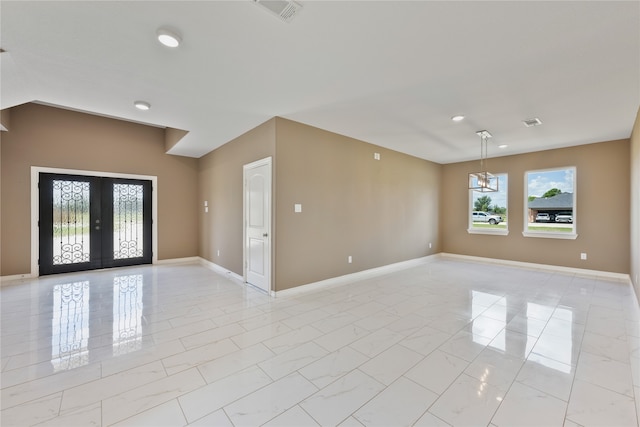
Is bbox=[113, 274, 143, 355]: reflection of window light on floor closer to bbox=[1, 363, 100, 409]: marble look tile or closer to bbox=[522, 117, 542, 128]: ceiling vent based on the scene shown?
bbox=[1, 363, 100, 409]: marble look tile

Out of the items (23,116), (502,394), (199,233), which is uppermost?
(23,116)

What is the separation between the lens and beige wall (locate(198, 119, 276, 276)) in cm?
445

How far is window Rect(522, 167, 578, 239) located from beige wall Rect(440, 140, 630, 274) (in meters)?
0.10

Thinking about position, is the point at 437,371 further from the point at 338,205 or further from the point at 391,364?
the point at 338,205

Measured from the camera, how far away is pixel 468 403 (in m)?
1.77

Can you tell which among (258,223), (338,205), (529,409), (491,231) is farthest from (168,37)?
(491,231)

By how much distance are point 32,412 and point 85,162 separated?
5.37 meters

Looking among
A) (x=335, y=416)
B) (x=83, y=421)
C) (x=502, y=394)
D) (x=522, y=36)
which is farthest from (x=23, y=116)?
(x=502, y=394)

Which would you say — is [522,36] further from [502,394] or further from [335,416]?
[335,416]

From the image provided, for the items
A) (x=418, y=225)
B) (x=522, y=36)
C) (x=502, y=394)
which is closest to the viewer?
(x=502, y=394)

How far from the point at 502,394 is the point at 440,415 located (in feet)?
1.83

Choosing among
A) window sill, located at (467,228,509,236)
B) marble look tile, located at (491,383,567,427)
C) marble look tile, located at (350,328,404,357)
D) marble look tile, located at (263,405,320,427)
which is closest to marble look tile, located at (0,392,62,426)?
marble look tile, located at (263,405,320,427)

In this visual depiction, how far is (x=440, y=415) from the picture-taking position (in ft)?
5.46

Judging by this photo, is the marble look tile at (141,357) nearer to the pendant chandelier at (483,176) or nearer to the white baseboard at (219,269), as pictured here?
the white baseboard at (219,269)
